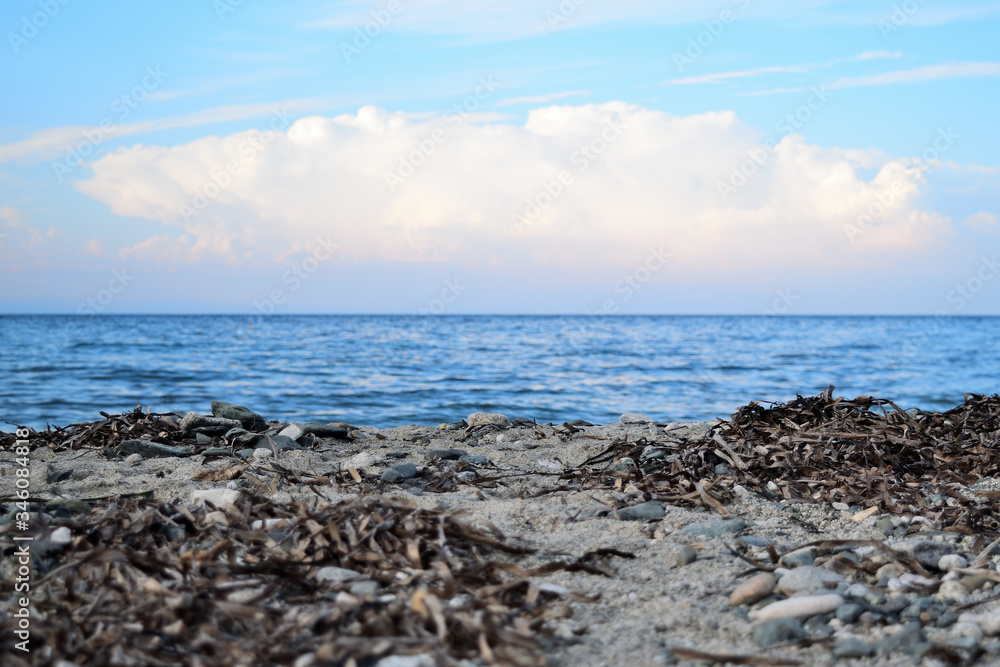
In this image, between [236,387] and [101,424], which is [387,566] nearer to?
[101,424]

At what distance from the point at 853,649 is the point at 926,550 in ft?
3.28

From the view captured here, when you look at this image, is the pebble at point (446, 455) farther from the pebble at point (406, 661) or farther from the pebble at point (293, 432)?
the pebble at point (406, 661)

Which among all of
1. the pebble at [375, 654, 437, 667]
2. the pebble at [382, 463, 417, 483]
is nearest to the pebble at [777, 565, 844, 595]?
the pebble at [375, 654, 437, 667]

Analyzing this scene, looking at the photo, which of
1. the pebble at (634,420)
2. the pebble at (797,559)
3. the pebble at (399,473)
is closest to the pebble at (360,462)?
the pebble at (399,473)

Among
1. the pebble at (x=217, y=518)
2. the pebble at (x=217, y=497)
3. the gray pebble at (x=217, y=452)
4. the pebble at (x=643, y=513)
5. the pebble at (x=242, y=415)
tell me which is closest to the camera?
the pebble at (x=217, y=518)

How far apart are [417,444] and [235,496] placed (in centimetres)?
270

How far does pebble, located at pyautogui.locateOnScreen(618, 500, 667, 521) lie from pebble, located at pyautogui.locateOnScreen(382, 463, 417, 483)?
4.10 feet

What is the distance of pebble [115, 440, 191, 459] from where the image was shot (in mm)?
4734

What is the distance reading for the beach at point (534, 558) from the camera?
1.92 m

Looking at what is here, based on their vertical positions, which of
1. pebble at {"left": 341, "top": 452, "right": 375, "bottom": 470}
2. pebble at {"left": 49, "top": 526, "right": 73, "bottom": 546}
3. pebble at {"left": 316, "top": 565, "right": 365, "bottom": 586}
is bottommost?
pebble at {"left": 341, "top": 452, "right": 375, "bottom": 470}

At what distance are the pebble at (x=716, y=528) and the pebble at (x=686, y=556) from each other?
0.30 meters

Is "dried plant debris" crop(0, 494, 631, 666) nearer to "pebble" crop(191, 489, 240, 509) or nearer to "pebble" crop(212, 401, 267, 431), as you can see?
"pebble" crop(191, 489, 240, 509)

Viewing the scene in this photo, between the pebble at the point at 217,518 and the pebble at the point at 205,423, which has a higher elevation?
the pebble at the point at 217,518

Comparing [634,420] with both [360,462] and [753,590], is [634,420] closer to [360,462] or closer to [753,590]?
[360,462]
